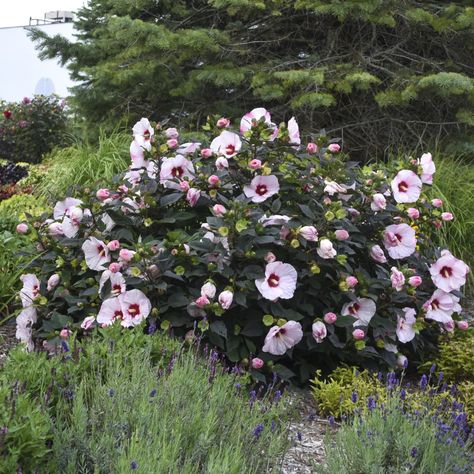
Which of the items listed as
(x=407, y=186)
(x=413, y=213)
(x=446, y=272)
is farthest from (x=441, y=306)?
(x=407, y=186)

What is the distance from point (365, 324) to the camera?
12.0 ft

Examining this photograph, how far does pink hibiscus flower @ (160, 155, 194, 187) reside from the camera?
3785mm

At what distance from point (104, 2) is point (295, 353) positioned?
6.15 metres

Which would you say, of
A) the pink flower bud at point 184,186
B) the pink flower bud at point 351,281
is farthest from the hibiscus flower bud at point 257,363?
the pink flower bud at point 184,186

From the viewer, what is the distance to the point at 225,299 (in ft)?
10.7

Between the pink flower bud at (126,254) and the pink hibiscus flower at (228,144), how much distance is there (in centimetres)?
77

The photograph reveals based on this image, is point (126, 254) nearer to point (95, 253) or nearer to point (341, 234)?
point (95, 253)

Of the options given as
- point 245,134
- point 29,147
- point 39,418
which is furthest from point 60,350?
point 29,147

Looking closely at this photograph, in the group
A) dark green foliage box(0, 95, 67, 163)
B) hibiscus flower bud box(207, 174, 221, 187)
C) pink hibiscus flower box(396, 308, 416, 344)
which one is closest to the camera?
hibiscus flower bud box(207, 174, 221, 187)

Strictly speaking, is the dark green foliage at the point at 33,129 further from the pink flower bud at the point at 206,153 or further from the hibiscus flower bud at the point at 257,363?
the hibiscus flower bud at the point at 257,363

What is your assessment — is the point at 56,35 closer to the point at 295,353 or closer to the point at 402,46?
the point at 402,46

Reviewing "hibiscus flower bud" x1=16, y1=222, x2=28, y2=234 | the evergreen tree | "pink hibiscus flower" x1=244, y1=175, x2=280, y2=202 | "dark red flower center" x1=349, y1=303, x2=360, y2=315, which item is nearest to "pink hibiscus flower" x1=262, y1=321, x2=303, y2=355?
"dark red flower center" x1=349, y1=303, x2=360, y2=315

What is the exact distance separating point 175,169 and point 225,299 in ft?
2.83

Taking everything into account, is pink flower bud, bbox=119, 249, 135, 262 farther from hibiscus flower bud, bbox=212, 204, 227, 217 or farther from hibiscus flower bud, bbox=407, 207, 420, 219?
hibiscus flower bud, bbox=407, 207, 420, 219
